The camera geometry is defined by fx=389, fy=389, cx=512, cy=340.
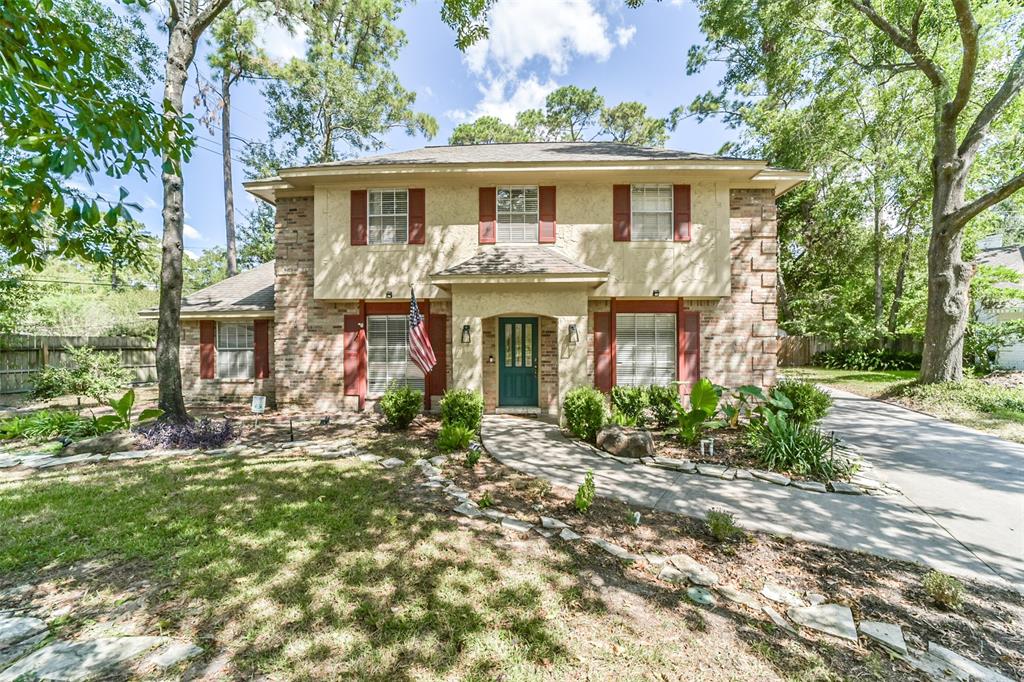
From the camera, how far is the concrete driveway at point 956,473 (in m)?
4.05

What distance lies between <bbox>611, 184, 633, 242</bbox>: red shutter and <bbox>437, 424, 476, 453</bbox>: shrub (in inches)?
233

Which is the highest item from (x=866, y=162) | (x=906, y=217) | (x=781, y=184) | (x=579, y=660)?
(x=866, y=162)

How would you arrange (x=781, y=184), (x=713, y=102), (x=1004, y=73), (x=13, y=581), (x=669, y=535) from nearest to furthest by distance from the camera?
(x=13, y=581), (x=669, y=535), (x=781, y=184), (x=1004, y=73), (x=713, y=102)

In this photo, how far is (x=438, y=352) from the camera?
9.88 meters

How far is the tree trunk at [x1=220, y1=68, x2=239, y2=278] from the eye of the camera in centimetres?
1802

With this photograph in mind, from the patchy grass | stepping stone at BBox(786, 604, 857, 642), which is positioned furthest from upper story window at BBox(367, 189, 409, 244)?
the patchy grass

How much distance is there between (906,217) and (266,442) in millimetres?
26214

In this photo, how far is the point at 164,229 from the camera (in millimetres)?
8062

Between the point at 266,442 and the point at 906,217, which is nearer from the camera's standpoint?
the point at 266,442

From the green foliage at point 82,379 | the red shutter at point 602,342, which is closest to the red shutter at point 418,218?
the red shutter at point 602,342

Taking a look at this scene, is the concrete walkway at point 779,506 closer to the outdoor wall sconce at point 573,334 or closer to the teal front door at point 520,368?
the outdoor wall sconce at point 573,334

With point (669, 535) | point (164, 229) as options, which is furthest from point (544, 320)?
point (164, 229)

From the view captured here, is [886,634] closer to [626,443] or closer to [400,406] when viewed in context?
[626,443]

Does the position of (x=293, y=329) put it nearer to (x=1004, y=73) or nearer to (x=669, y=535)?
(x=669, y=535)
